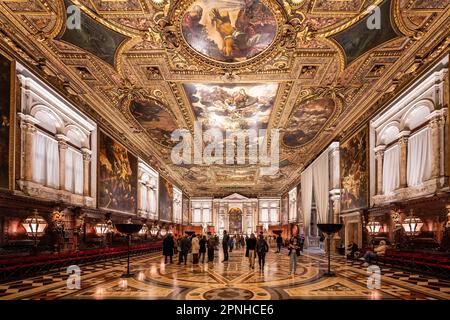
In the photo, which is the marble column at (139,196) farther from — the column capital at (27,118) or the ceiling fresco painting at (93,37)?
the ceiling fresco painting at (93,37)

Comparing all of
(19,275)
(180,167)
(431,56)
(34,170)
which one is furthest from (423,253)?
(180,167)

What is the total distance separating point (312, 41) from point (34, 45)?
763 cm

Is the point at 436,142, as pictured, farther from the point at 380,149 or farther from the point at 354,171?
the point at 354,171

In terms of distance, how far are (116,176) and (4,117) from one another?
8.75 meters

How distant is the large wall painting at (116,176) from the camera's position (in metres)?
15.6

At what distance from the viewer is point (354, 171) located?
15656 mm

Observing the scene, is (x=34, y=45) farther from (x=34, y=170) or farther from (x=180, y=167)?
(x=180, y=167)

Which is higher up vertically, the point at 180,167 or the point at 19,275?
the point at 180,167

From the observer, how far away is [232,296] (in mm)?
6887

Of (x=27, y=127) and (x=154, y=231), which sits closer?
(x=27, y=127)

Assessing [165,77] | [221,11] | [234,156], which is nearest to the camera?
[221,11]

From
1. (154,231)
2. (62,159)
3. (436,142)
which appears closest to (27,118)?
(62,159)

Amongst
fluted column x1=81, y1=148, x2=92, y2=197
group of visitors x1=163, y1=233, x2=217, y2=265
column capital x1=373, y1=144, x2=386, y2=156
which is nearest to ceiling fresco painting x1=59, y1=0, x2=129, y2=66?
fluted column x1=81, y1=148, x2=92, y2=197

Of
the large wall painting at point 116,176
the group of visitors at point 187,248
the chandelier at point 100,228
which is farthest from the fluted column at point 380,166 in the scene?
the large wall painting at point 116,176
